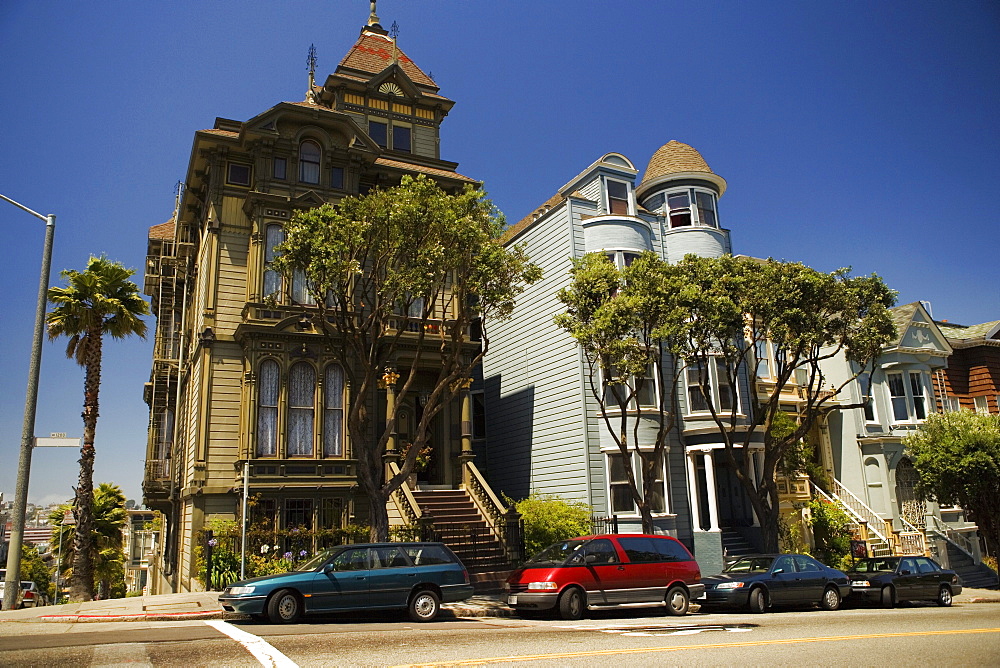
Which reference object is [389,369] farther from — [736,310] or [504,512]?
[736,310]

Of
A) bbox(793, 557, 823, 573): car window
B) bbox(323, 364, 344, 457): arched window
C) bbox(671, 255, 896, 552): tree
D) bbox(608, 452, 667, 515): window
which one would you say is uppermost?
bbox(671, 255, 896, 552): tree

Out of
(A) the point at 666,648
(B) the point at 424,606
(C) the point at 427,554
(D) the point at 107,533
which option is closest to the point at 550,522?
(C) the point at 427,554

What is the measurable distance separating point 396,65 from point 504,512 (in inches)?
722

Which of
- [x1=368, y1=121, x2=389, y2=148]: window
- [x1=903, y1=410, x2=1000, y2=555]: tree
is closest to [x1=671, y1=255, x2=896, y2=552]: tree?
[x1=903, y1=410, x2=1000, y2=555]: tree

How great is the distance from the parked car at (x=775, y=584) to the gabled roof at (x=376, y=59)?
75.1 ft

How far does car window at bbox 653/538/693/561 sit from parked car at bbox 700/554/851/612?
34.8 inches

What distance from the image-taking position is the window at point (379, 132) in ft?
96.9

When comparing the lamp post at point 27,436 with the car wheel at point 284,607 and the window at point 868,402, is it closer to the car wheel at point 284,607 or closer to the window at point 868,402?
the car wheel at point 284,607

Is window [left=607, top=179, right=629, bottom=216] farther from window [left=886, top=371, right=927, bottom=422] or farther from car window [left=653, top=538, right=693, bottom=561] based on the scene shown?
window [left=886, top=371, right=927, bottom=422]

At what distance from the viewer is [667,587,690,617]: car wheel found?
16391 millimetres

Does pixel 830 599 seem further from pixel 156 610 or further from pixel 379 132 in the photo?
pixel 379 132

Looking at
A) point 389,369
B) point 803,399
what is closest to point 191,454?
point 389,369

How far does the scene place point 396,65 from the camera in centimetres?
2989

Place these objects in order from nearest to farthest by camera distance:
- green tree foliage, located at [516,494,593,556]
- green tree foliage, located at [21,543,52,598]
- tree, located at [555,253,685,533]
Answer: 1. tree, located at [555,253,685,533]
2. green tree foliage, located at [516,494,593,556]
3. green tree foliage, located at [21,543,52,598]
